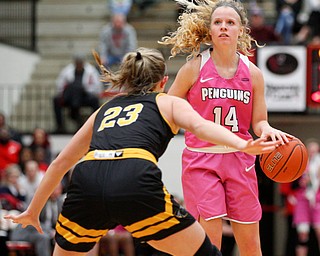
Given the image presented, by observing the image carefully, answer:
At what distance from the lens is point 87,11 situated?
1938 cm

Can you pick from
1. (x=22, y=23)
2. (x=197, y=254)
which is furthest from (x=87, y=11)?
(x=197, y=254)

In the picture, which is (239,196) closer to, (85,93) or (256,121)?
(256,121)

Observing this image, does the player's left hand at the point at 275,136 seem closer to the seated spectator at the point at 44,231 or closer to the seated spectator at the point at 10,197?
the seated spectator at the point at 10,197

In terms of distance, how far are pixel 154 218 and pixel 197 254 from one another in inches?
14.9

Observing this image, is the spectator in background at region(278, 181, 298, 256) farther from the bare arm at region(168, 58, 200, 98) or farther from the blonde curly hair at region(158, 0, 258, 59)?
the bare arm at region(168, 58, 200, 98)

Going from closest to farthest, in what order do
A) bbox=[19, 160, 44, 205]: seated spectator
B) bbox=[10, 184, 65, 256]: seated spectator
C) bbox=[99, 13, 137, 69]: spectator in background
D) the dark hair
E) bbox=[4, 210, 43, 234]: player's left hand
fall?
the dark hair < bbox=[4, 210, 43, 234]: player's left hand < bbox=[10, 184, 65, 256]: seated spectator < bbox=[19, 160, 44, 205]: seated spectator < bbox=[99, 13, 137, 69]: spectator in background

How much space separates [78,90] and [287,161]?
9347 millimetres

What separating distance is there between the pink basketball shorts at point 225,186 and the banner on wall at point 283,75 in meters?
7.68

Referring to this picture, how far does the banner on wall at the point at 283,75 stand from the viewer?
47.9ft

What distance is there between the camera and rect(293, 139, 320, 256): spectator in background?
1403cm

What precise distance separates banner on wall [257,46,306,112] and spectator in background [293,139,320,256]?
898mm

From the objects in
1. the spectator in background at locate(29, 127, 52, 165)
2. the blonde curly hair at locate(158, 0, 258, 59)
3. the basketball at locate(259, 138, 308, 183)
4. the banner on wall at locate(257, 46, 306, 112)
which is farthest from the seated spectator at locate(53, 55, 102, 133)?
the basketball at locate(259, 138, 308, 183)

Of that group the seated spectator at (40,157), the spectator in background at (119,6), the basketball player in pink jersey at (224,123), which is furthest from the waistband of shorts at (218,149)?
the spectator in background at (119,6)

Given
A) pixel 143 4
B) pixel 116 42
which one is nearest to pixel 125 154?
pixel 116 42
